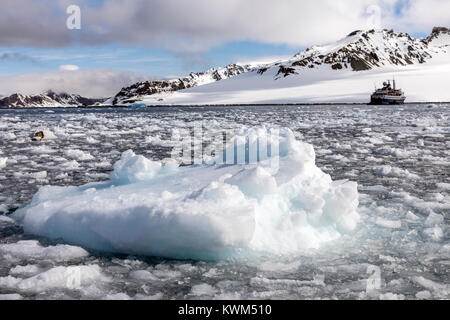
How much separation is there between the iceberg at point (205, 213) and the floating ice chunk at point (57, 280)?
59 centimetres

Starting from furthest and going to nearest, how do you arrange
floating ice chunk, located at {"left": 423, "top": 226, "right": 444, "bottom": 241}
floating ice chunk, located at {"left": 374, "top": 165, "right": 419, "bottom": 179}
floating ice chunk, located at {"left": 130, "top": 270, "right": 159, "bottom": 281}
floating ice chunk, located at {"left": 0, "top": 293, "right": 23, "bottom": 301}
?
floating ice chunk, located at {"left": 374, "top": 165, "right": 419, "bottom": 179}, floating ice chunk, located at {"left": 423, "top": 226, "right": 444, "bottom": 241}, floating ice chunk, located at {"left": 130, "top": 270, "right": 159, "bottom": 281}, floating ice chunk, located at {"left": 0, "top": 293, "right": 23, "bottom": 301}

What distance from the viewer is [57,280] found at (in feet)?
11.3

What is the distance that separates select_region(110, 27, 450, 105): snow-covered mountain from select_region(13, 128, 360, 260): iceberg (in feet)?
308

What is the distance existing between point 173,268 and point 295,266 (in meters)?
1.08

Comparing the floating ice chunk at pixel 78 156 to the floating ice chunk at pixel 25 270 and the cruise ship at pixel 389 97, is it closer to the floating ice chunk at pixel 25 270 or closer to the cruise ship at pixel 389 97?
the floating ice chunk at pixel 25 270

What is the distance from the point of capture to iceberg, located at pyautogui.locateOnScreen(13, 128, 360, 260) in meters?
3.96

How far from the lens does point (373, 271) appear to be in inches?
143

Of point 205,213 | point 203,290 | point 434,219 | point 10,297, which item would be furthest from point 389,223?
point 10,297

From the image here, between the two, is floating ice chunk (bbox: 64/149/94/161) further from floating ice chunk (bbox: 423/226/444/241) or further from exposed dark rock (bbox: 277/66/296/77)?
exposed dark rock (bbox: 277/66/296/77)

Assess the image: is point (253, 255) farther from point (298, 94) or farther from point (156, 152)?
point (298, 94)

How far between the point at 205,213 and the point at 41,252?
1.62 metres

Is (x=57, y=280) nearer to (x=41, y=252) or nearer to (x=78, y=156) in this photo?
(x=41, y=252)

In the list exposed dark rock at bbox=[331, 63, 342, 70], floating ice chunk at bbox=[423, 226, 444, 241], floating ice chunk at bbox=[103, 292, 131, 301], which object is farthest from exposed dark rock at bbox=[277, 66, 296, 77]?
floating ice chunk at bbox=[103, 292, 131, 301]
